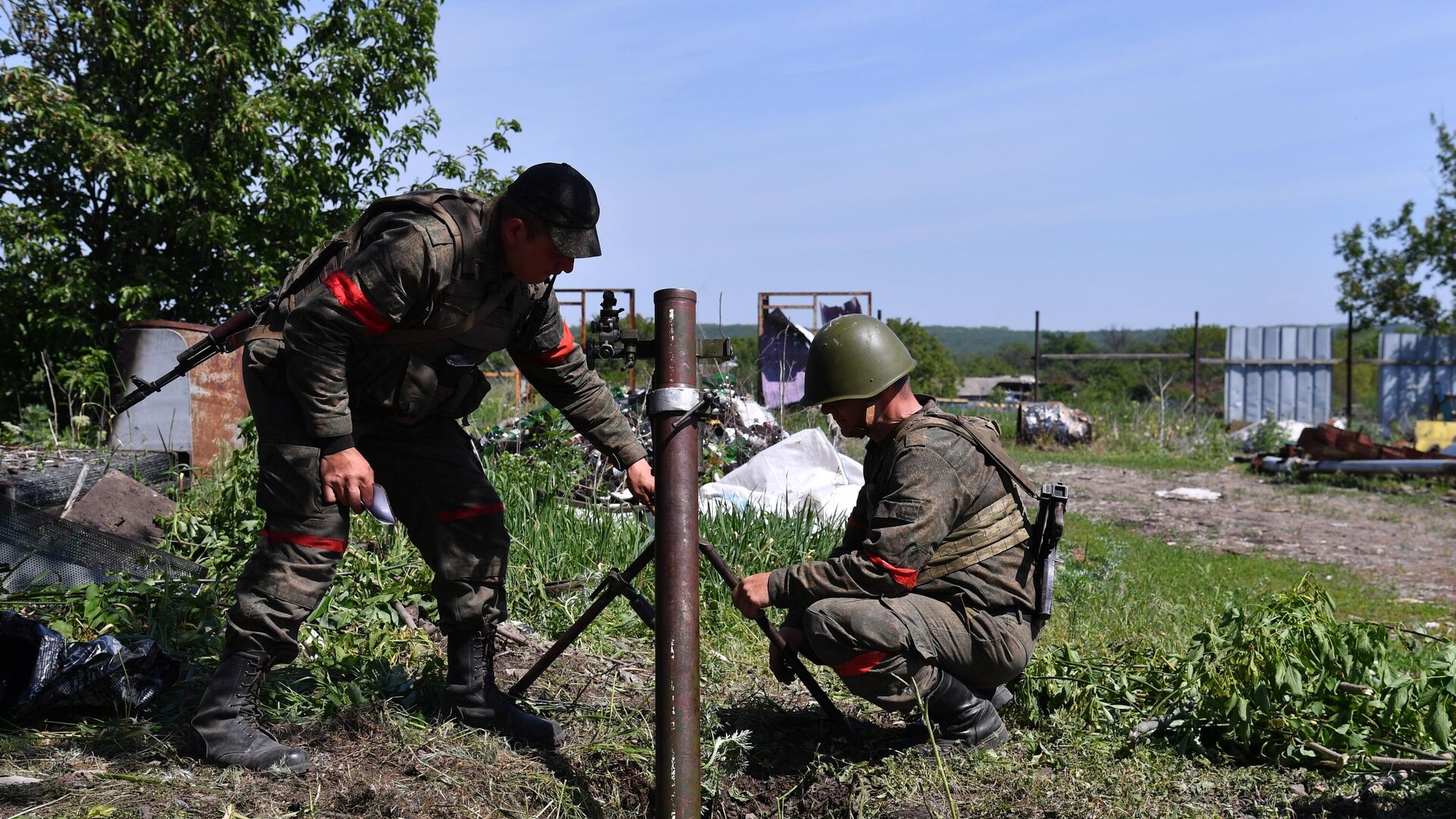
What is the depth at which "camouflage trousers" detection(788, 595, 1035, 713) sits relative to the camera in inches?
123

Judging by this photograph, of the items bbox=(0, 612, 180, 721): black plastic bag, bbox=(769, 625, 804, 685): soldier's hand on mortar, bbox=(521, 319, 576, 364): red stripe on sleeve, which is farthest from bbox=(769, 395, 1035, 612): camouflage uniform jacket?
bbox=(0, 612, 180, 721): black plastic bag

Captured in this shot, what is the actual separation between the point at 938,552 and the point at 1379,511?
852 cm

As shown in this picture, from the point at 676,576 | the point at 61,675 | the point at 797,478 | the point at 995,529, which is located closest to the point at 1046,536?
the point at 995,529

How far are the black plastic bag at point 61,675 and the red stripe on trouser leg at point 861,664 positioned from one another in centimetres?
223

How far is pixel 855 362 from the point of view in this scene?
3.20m

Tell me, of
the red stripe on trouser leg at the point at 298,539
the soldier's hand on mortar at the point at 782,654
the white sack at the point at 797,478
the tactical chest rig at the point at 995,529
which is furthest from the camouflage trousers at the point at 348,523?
the white sack at the point at 797,478

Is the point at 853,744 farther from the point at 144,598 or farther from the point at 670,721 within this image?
the point at 144,598

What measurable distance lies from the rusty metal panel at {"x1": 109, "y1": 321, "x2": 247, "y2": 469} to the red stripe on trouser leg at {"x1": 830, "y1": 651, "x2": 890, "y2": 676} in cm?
554

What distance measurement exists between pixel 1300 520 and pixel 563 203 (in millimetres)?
8702

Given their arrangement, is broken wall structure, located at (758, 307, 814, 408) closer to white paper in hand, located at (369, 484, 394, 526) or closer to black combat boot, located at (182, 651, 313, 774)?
white paper in hand, located at (369, 484, 394, 526)

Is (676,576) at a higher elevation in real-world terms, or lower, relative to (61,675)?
higher

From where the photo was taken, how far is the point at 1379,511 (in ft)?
32.2

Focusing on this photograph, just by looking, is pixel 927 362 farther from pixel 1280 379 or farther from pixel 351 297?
pixel 351 297

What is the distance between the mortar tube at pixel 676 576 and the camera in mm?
2713
